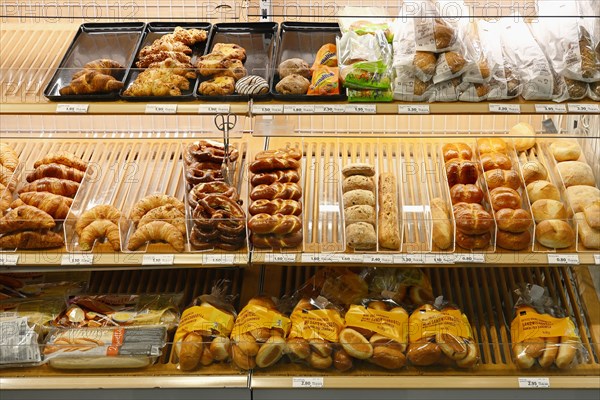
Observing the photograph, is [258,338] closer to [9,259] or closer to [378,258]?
[378,258]

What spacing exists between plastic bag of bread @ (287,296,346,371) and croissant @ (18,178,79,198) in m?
0.94

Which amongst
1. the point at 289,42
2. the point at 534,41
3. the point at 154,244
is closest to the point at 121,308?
the point at 154,244

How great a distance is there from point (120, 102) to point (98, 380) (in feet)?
3.14

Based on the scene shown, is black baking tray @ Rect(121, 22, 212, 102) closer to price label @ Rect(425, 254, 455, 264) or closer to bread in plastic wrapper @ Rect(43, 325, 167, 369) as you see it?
bread in plastic wrapper @ Rect(43, 325, 167, 369)

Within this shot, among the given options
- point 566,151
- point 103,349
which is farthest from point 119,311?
point 566,151

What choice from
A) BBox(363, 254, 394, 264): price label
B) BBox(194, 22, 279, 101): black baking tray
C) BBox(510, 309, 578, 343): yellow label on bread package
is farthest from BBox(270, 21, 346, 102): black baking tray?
BBox(510, 309, 578, 343): yellow label on bread package

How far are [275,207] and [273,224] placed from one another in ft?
0.29

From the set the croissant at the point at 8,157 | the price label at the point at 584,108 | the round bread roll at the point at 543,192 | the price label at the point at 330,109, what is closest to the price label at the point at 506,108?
the price label at the point at 584,108

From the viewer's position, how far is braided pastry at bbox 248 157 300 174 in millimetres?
2646

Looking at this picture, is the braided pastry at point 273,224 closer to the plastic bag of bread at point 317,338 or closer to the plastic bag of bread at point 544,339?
the plastic bag of bread at point 317,338

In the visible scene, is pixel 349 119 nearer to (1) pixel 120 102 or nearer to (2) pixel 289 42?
(2) pixel 289 42

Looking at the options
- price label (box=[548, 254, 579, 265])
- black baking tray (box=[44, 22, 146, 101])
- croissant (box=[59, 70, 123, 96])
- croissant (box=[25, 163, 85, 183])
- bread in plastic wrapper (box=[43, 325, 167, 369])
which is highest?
black baking tray (box=[44, 22, 146, 101])

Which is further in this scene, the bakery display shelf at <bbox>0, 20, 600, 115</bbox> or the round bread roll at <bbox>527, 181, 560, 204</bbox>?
the round bread roll at <bbox>527, 181, 560, 204</bbox>

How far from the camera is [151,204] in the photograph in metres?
2.59
